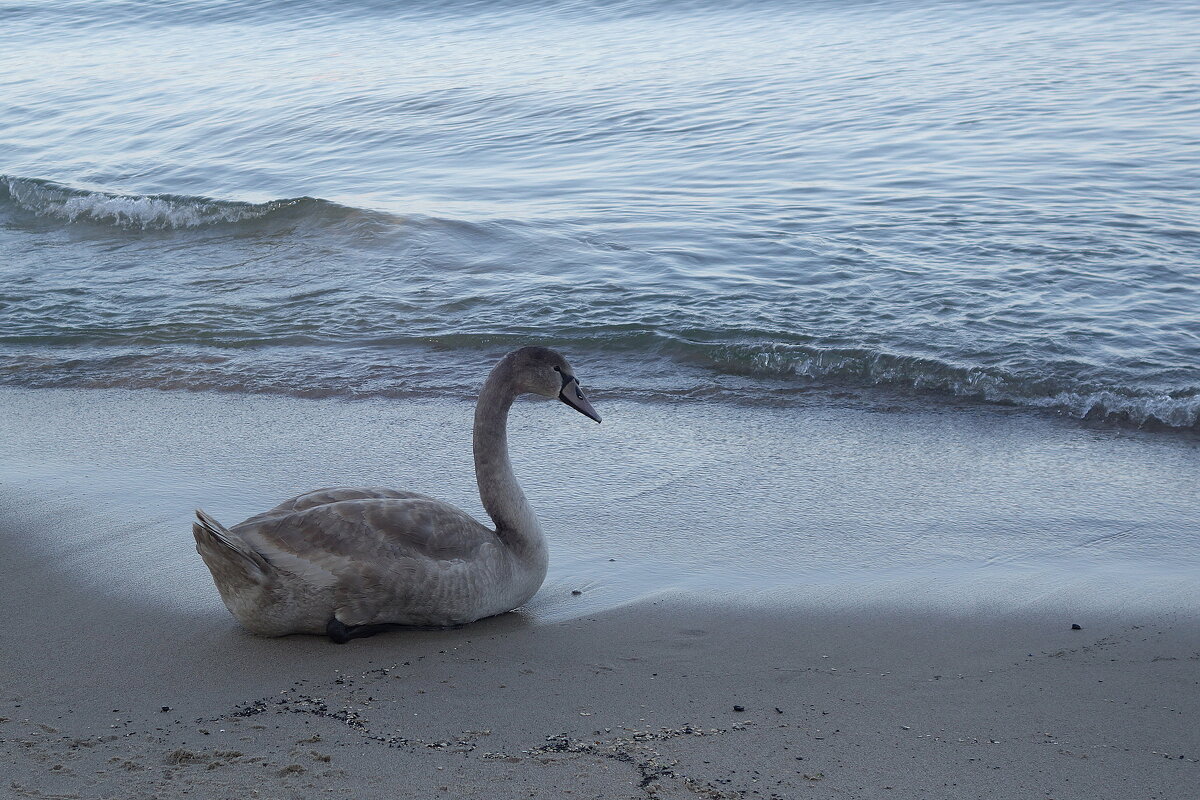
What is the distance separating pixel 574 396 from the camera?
467cm

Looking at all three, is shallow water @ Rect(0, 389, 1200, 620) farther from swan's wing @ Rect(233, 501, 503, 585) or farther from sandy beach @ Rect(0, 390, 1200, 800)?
swan's wing @ Rect(233, 501, 503, 585)

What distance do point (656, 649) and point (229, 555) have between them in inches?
57.8

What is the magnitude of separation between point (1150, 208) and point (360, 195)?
24.5 ft

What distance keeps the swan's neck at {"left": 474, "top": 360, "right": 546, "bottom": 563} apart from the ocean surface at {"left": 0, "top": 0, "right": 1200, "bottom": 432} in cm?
264

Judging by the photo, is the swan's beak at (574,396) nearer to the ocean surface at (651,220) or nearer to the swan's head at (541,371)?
the swan's head at (541,371)

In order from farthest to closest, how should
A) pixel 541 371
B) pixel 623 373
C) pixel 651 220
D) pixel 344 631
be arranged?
pixel 651 220, pixel 623 373, pixel 541 371, pixel 344 631

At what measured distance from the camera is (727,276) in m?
9.22

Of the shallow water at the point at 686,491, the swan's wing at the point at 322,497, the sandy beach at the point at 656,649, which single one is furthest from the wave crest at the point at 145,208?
the swan's wing at the point at 322,497

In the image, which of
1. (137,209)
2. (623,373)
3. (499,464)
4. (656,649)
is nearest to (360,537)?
(499,464)

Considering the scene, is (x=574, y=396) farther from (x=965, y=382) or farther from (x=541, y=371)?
(x=965, y=382)

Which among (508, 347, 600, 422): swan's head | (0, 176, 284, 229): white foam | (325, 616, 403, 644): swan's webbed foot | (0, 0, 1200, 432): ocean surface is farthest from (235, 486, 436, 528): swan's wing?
(0, 176, 284, 229): white foam

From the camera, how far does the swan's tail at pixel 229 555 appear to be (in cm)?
394

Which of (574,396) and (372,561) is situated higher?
(574,396)

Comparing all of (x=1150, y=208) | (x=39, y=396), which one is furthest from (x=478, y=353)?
(x=1150, y=208)
